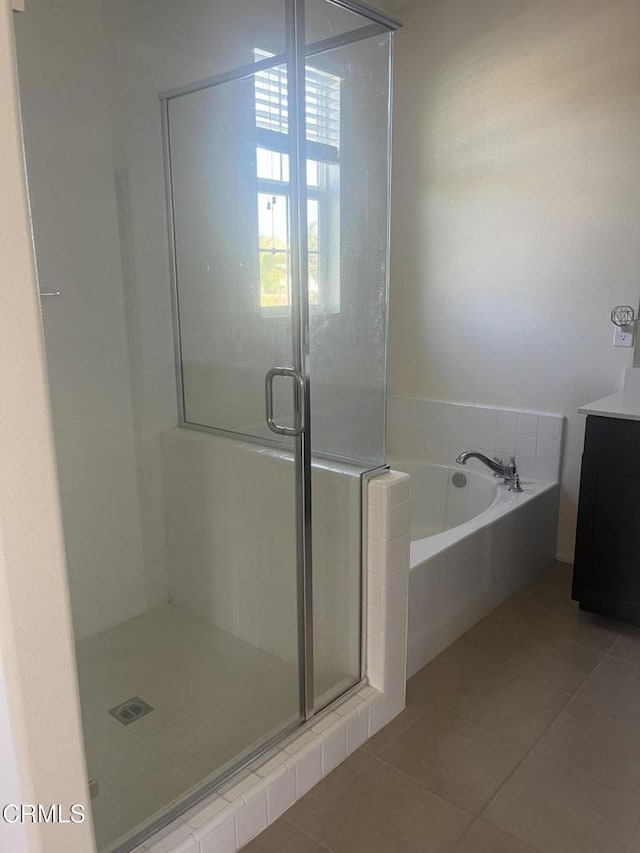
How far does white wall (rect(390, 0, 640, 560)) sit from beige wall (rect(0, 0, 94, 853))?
2.50 m

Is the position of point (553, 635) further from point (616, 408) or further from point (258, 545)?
point (258, 545)

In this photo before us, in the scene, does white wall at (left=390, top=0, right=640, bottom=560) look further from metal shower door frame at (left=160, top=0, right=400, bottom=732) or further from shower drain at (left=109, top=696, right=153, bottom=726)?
shower drain at (left=109, top=696, right=153, bottom=726)

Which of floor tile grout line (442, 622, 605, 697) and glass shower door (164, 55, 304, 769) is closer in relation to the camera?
glass shower door (164, 55, 304, 769)

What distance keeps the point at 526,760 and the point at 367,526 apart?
0.79 m

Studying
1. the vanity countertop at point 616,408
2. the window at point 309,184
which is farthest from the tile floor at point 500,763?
the window at point 309,184

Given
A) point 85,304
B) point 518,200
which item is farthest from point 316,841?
point 518,200

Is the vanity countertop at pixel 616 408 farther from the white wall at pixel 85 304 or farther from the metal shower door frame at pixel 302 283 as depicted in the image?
the white wall at pixel 85 304

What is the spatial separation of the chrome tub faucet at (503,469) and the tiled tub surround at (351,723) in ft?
3.63

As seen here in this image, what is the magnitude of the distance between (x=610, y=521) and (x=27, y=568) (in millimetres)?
2098

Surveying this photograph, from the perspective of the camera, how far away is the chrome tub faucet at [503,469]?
9.73 ft

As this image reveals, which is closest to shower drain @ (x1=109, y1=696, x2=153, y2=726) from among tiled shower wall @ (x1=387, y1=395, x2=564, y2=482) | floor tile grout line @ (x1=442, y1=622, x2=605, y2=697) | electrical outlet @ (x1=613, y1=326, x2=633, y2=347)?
floor tile grout line @ (x1=442, y1=622, x2=605, y2=697)

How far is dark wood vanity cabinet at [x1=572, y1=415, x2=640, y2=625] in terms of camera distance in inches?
93.4

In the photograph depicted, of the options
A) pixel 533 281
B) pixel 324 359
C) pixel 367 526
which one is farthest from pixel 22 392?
pixel 533 281

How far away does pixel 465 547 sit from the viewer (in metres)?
2.46
